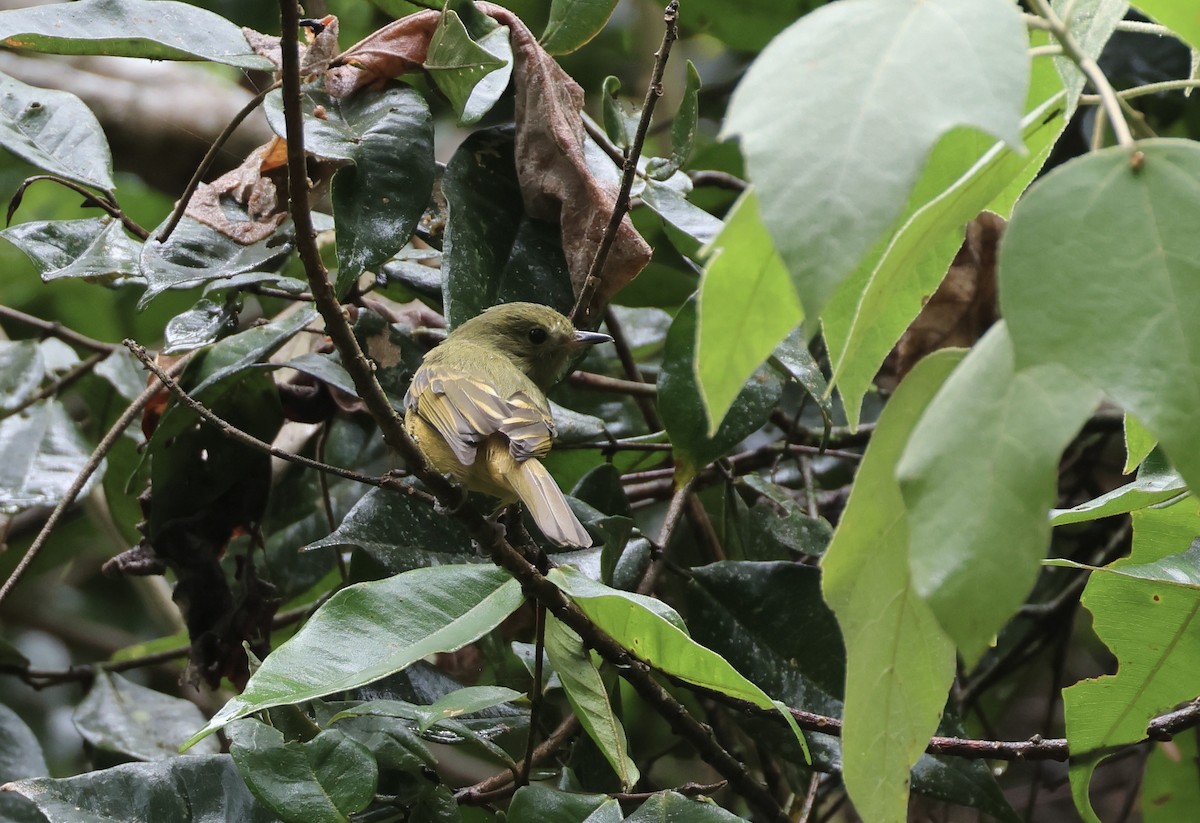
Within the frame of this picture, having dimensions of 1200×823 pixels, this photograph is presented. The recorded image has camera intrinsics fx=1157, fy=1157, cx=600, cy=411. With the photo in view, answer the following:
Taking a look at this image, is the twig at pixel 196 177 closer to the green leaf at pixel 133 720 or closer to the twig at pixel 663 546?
the twig at pixel 663 546

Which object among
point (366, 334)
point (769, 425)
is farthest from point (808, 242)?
point (769, 425)

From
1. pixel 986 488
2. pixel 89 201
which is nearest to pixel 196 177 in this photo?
pixel 89 201

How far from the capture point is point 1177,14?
888 mm

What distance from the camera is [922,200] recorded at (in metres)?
1.05

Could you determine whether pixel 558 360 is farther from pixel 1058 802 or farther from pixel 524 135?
pixel 1058 802

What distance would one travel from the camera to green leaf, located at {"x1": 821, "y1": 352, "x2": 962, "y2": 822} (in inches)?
35.3

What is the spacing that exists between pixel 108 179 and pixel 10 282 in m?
1.95

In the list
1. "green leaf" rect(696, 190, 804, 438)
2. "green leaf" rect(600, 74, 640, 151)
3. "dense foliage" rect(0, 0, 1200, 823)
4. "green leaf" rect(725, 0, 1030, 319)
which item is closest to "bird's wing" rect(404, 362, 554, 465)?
"dense foliage" rect(0, 0, 1200, 823)

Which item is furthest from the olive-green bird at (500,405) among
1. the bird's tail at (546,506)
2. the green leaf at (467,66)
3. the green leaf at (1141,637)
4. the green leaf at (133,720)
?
the green leaf at (133,720)

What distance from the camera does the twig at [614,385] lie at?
2586mm

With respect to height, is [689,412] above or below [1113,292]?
below

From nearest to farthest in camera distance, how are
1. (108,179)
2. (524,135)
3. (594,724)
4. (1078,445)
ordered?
(594,724) < (524,135) < (108,179) < (1078,445)

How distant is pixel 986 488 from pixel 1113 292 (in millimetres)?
159

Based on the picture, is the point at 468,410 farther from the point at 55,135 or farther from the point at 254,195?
the point at 55,135
